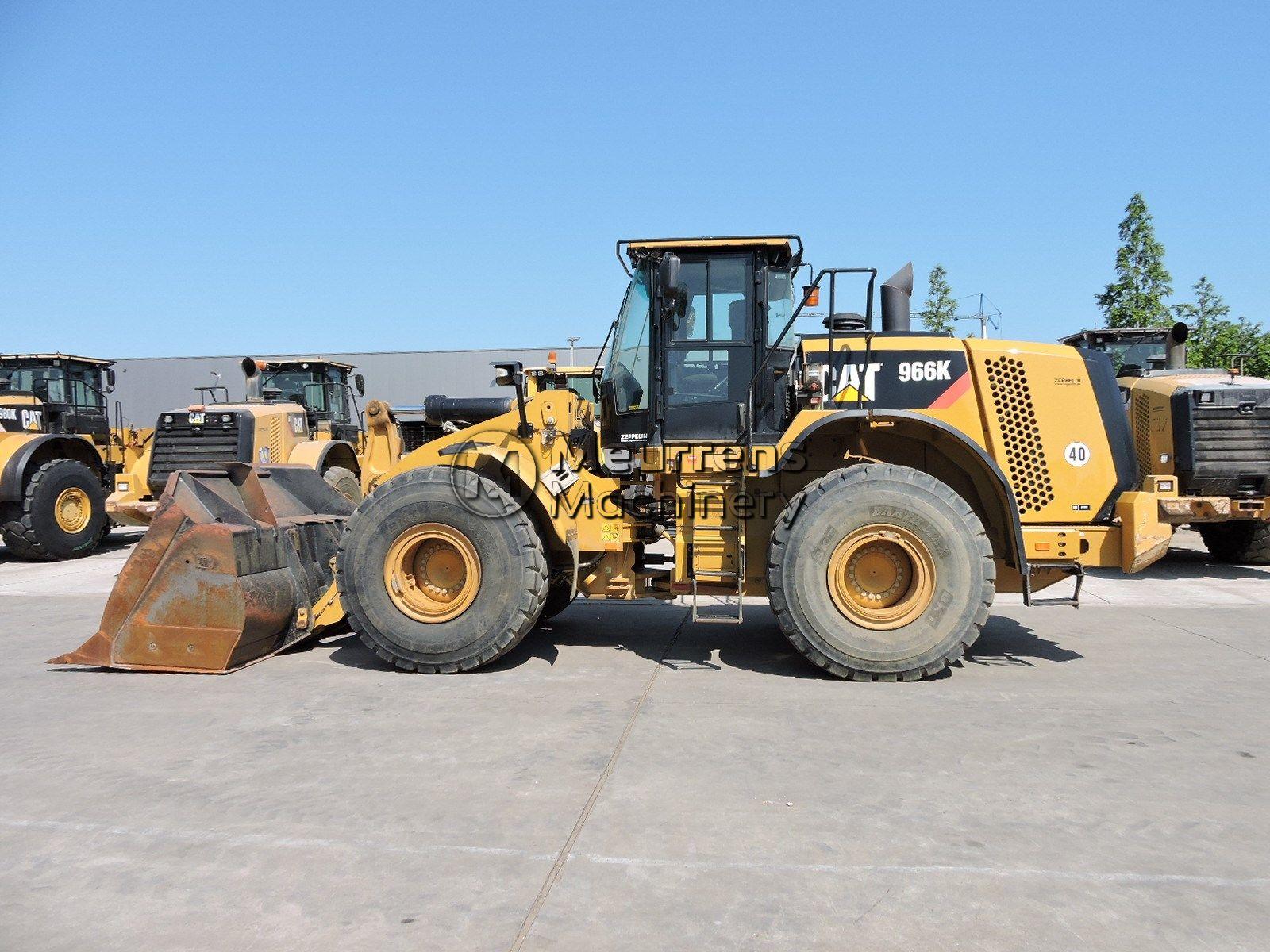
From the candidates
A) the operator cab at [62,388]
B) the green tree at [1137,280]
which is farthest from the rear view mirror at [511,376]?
the green tree at [1137,280]

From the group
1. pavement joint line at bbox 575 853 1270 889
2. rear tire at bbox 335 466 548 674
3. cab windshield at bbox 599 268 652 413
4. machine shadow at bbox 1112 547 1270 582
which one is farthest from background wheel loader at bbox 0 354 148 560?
machine shadow at bbox 1112 547 1270 582

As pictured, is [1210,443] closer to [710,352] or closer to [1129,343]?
[1129,343]

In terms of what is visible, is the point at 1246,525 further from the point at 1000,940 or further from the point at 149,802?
the point at 149,802

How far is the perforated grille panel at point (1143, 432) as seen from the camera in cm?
1041

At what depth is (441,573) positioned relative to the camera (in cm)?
605

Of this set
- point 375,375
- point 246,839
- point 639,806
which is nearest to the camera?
point 246,839

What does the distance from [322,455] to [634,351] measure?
7.22m

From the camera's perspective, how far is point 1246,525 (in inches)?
438

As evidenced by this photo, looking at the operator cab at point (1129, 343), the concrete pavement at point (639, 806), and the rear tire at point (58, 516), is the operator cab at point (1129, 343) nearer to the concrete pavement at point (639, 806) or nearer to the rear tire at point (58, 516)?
the concrete pavement at point (639, 806)

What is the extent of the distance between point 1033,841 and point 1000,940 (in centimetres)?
74

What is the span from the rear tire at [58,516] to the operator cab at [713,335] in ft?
33.4

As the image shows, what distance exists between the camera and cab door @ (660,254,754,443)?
6.11 metres

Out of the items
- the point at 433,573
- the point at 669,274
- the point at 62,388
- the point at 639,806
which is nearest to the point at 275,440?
the point at 62,388

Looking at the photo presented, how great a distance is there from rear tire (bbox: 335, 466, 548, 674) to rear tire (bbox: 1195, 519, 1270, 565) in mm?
9261
